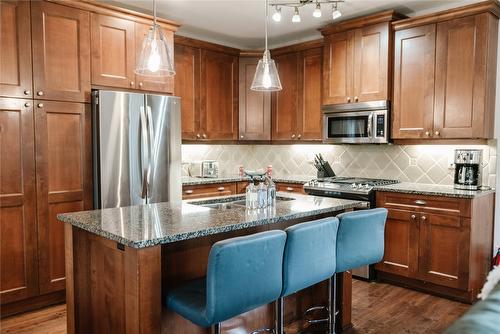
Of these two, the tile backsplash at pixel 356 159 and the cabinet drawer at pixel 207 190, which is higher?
the tile backsplash at pixel 356 159

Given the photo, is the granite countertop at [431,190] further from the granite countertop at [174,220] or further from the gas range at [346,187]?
the granite countertop at [174,220]

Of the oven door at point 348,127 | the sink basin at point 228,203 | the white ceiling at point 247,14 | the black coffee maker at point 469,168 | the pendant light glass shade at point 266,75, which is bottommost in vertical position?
the sink basin at point 228,203

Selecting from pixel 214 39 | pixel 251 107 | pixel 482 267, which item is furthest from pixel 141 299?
pixel 214 39

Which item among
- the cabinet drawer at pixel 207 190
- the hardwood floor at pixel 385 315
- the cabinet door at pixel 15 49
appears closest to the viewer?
the hardwood floor at pixel 385 315

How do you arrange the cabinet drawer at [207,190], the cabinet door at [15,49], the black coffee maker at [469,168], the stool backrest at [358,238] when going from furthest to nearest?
the cabinet drawer at [207,190] < the black coffee maker at [469,168] < the cabinet door at [15,49] < the stool backrest at [358,238]

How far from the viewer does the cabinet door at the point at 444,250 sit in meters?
3.26

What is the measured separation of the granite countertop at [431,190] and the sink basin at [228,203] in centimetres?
125

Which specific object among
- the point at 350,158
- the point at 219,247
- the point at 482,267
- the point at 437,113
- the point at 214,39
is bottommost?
the point at 482,267

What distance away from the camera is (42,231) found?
317 centimetres

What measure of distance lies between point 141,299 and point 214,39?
4.07 meters

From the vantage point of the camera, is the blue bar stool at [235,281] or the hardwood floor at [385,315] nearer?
the blue bar stool at [235,281]

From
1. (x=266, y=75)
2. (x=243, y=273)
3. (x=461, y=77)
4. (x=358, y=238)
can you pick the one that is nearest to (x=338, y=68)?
(x=461, y=77)

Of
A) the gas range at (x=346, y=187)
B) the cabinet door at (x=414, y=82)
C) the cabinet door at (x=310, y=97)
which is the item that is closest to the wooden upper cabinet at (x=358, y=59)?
the cabinet door at (x=414, y=82)

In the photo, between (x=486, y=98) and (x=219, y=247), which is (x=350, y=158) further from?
(x=219, y=247)
